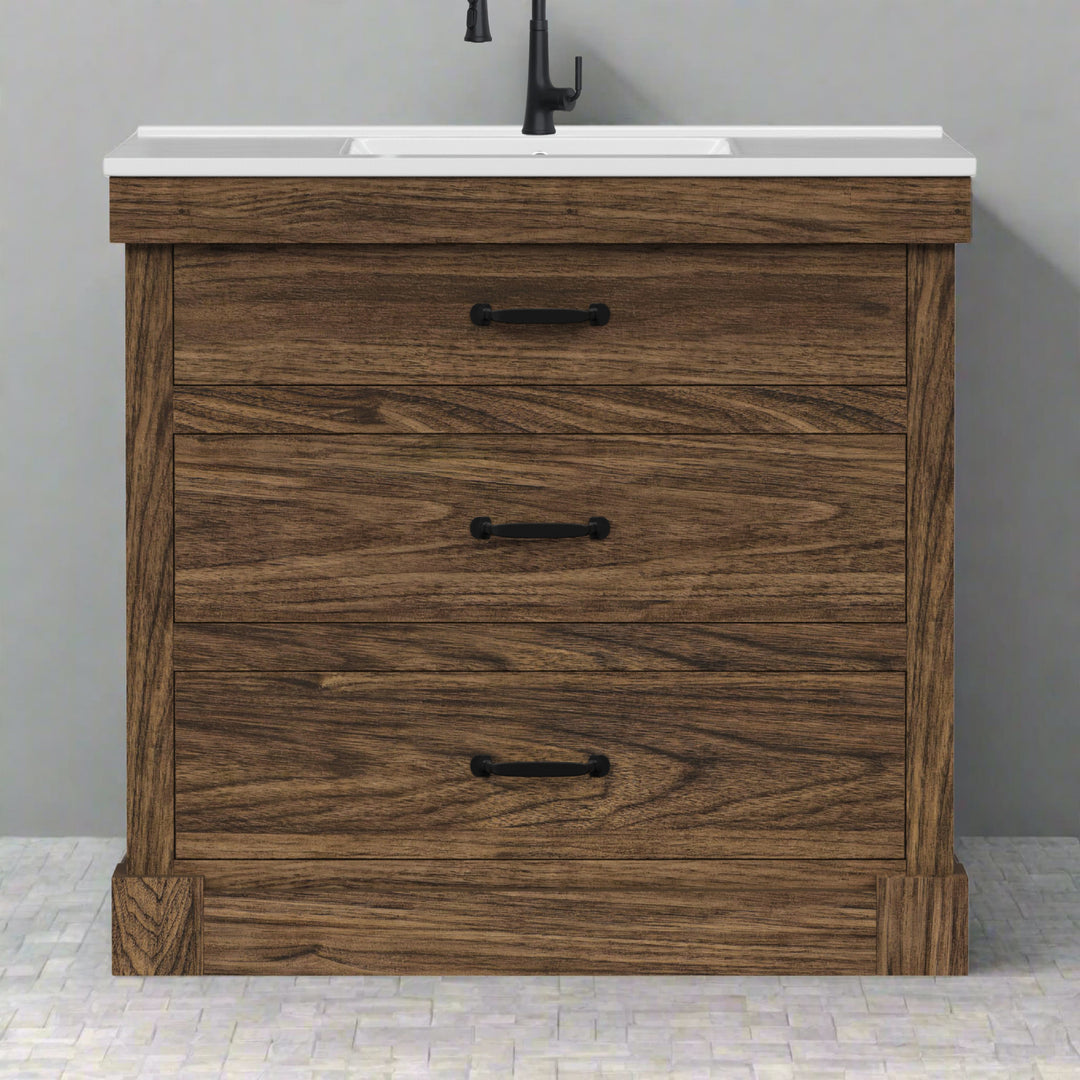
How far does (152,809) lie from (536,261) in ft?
2.19

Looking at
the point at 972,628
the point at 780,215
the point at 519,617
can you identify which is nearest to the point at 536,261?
the point at 780,215

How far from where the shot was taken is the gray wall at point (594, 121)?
1.92 meters

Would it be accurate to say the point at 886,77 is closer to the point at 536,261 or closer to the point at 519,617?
the point at 536,261

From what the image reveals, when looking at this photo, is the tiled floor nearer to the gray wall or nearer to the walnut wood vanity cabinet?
the walnut wood vanity cabinet

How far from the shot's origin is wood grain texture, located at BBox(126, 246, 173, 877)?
1.54m

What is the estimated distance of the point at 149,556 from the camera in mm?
1563

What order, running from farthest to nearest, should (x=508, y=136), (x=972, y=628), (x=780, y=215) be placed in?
(x=972, y=628) → (x=508, y=136) → (x=780, y=215)

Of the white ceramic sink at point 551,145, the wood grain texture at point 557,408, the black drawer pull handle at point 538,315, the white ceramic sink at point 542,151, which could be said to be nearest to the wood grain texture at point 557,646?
the wood grain texture at point 557,408

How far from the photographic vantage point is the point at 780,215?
4.98ft

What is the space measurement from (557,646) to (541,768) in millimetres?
123

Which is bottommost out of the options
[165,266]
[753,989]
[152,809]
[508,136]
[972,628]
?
[753,989]

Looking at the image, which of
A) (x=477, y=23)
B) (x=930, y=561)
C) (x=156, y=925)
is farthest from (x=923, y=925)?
(x=477, y=23)

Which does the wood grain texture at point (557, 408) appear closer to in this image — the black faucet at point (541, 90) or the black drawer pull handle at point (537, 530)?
the black drawer pull handle at point (537, 530)

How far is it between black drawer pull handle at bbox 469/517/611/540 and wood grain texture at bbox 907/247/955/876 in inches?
12.1
